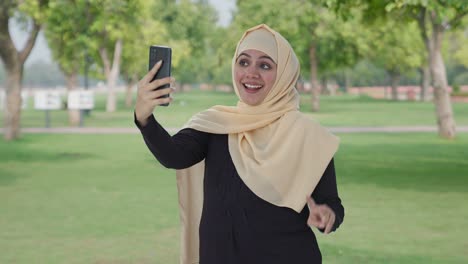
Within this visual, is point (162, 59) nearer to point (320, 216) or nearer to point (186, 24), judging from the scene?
point (320, 216)

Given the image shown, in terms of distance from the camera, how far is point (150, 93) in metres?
3.04

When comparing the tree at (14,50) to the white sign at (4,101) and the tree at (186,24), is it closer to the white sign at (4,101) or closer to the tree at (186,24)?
the white sign at (4,101)

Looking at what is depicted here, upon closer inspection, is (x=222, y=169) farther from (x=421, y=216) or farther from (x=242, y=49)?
(x=421, y=216)

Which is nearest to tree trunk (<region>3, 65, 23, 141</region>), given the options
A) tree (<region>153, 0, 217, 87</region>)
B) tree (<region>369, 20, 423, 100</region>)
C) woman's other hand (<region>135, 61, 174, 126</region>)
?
woman's other hand (<region>135, 61, 174, 126</region>)

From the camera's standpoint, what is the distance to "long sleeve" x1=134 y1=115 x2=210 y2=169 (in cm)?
321

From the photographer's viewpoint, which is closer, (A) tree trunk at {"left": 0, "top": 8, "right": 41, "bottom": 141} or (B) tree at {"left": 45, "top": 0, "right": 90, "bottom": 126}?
(A) tree trunk at {"left": 0, "top": 8, "right": 41, "bottom": 141}

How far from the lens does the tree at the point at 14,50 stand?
21.8 meters

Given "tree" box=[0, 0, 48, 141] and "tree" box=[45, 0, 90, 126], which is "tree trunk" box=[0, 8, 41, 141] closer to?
"tree" box=[0, 0, 48, 141]

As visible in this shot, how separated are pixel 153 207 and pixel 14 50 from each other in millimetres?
13062

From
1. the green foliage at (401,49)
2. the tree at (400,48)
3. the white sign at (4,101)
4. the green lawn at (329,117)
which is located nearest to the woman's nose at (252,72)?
the white sign at (4,101)

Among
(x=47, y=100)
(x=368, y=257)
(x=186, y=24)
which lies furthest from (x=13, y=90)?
(x=186, y=24)

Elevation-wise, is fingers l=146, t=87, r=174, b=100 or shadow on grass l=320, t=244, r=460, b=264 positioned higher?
fingers l=146, t=87, r=174, b=100

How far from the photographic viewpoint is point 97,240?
28.3ft

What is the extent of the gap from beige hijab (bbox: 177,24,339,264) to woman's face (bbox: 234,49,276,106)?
1.0 inches
